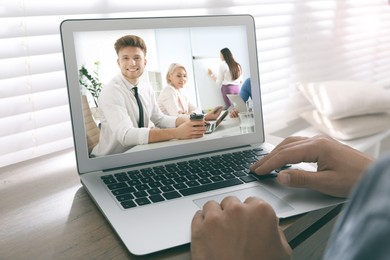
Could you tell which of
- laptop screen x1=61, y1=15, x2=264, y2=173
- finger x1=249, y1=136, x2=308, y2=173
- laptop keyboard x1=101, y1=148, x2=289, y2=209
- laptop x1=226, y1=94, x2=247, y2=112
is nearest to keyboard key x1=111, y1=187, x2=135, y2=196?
laptop keyboard x1=101, y1=148, x2=289, y2=209

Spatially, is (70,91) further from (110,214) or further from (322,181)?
(322,181)

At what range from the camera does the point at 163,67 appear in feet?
2.51

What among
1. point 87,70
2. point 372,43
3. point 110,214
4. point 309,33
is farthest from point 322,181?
point 372,43

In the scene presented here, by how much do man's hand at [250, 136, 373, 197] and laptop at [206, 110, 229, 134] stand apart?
0.16 meters

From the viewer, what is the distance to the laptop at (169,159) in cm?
56

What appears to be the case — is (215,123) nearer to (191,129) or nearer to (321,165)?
(191,129)

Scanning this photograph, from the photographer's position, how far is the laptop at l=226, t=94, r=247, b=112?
0.85 metres

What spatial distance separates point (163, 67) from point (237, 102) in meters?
0.20

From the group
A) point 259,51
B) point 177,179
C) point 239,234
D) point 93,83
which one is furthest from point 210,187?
point 259,51

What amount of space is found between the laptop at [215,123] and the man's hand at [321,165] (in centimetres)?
16

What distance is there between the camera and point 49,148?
3.14 ft

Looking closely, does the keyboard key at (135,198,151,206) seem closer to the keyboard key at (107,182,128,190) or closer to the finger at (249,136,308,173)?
the keyboard key at (107,182,128,190)

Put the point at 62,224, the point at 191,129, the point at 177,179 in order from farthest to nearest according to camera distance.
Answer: the point at 191,129 → the point at 177,179 → the point at 62,224

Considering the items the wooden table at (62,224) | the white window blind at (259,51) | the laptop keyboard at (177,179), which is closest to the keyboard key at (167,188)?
the laptop keyboard at (177,179)
